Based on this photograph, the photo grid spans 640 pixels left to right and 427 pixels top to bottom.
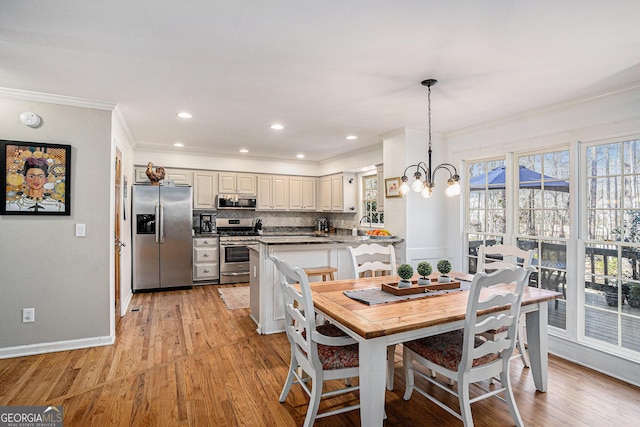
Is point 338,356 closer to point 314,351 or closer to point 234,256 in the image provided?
point 314,351

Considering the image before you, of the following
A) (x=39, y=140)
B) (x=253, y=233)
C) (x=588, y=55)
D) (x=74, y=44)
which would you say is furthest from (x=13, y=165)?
(x=588, y=55)

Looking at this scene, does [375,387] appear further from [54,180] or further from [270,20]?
[54,180]

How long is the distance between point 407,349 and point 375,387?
0.64 m

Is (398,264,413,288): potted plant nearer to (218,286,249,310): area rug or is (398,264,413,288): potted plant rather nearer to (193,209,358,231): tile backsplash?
(218,286,249,310): area rug

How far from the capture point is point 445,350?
2064 mm

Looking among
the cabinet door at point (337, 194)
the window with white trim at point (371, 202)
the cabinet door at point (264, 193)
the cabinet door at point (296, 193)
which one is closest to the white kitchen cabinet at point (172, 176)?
the cabinet door at point (264, 193)

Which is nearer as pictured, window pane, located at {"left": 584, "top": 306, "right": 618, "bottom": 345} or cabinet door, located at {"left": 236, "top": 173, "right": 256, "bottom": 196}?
window pane, located at {"left": 584, "top": 306, "right": 618, "bottom": 345}

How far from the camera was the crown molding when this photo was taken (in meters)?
2.94

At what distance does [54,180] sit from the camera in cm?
310

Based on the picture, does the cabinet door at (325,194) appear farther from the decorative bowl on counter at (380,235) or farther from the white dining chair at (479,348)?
the white dining chair at (479,348)

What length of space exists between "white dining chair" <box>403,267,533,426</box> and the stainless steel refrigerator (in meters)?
4.45

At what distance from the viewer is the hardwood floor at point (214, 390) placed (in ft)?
7.02

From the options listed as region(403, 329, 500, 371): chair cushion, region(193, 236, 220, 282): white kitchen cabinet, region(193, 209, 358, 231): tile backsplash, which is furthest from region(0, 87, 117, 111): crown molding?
region(403, 329, 500, 371): chair cushion

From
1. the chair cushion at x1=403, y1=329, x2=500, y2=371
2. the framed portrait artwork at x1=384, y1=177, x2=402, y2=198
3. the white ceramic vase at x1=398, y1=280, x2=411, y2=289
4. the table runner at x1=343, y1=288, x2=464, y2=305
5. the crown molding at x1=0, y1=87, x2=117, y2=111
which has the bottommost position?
the chair cushion at x1=403, y1=329, x2=500, y2=371
